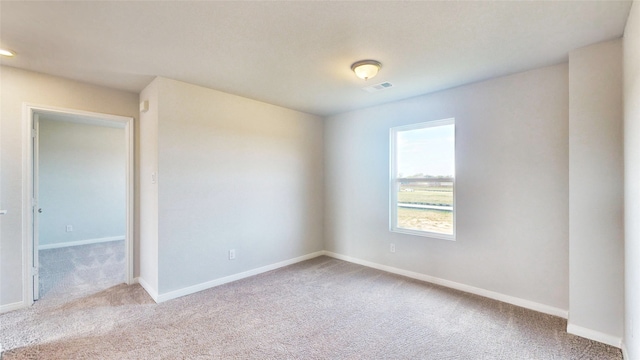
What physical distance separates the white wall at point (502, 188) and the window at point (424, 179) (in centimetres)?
11

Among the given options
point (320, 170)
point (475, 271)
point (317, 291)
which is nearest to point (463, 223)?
point (475, 271)

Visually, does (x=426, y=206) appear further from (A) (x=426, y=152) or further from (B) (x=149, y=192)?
(B) (x=149, y=192)

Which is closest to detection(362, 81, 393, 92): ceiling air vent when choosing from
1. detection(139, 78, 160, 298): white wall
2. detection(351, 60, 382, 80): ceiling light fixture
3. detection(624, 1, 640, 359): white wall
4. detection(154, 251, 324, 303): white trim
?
detection(351, 60, 382, 80): ceiling light fixture

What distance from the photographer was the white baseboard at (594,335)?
2.21 metres

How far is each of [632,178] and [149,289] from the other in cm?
448

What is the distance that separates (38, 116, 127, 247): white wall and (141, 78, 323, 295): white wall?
339cm

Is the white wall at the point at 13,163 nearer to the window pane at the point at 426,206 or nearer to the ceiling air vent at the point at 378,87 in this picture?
the ceiling air vent at the point at 378,87

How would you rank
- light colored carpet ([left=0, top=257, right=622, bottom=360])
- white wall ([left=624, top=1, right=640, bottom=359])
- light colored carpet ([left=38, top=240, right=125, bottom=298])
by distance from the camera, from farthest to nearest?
light colored carpet ([left=38, top=240, right=125, bottom=298]) < light colored carpet ([left=0, top=257, right=622, bottom=360]) < white wall ([left=624, top=1, right=640, bottom=359])

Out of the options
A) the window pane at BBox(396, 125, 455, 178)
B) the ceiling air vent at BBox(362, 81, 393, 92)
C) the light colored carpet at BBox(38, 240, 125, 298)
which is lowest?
the light colored carpet at BBox(38, 240, 125, 298)

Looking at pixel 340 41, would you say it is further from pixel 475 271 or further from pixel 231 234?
pixel 475 271

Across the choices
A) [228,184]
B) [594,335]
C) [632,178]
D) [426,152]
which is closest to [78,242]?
[228,184]

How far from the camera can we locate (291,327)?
99.3 inches

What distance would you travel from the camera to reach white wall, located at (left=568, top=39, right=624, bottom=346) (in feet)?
7.19

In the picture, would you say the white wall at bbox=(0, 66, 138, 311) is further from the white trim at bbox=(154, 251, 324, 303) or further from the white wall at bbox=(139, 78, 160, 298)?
the white trim at bbox=(154, 251, 324, 303)
